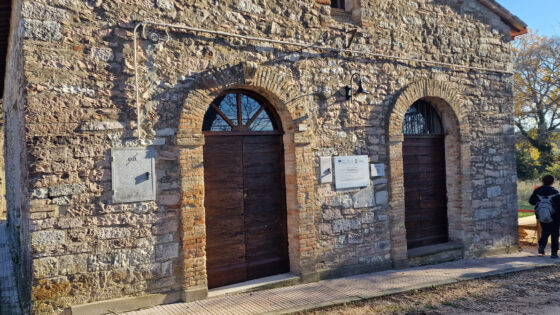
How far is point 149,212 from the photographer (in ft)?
15.7

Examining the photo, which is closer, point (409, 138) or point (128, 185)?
point (128, 185)

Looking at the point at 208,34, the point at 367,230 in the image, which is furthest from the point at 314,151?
the point at 208,34

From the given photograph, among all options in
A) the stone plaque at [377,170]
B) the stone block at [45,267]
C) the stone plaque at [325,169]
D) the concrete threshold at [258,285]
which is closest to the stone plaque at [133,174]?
the stone block at [45,267]

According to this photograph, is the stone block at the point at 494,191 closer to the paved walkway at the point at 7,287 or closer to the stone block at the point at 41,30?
the stone block at the point at 41,30

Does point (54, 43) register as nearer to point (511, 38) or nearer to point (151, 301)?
point (151, 301)

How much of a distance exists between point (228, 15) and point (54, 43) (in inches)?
85.2

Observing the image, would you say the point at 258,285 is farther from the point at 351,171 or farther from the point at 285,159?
the point at 351,171

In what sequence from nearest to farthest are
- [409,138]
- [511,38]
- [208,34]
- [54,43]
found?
[54,43], [208,34], [409,138], [511,38]

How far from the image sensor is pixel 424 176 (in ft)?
24.4

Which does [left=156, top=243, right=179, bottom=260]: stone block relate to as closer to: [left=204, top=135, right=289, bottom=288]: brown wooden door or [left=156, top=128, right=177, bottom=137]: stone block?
[left=204, top=135, right=289, bottom=288]: brown wooden door

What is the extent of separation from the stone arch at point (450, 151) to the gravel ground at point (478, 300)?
1184mm

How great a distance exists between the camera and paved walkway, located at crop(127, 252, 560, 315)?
4.72 metres

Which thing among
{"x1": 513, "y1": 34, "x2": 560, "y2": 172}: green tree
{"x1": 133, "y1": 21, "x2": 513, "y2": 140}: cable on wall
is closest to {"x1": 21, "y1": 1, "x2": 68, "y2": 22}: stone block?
{"x1": 133, "y1": 21, "x2": 513, "y2": 140}: cable on wall

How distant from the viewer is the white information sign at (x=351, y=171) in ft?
20.1
